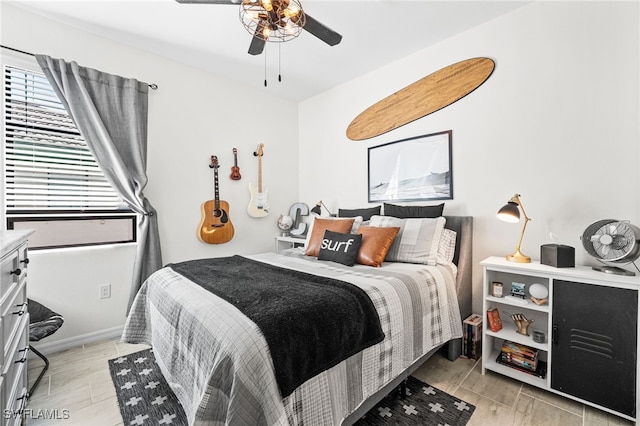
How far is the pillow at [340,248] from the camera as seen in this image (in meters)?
2.21

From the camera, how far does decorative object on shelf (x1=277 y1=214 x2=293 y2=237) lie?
3.74m

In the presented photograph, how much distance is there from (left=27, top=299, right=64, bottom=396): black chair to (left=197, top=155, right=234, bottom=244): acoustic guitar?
4.35 ft

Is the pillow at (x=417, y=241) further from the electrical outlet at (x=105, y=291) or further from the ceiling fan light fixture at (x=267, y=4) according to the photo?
the electrical outlet at (x=105, y=291)

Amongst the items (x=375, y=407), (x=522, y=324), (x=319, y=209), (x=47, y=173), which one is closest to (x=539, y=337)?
(x=522, y=324)

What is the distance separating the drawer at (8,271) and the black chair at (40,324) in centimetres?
71

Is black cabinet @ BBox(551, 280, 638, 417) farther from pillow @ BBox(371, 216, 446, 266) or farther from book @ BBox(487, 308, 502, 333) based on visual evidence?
pillow @ BBox(371, 216, 446, 266)

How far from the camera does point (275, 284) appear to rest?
1579 millimetres

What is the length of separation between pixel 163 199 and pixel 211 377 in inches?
90.3

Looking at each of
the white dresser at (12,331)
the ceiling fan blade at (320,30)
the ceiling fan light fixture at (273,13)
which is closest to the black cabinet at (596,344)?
the ceiling fan blade at (320,30)

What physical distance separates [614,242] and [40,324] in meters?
3.53

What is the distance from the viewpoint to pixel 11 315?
126cm

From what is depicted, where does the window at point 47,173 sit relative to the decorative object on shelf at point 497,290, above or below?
above

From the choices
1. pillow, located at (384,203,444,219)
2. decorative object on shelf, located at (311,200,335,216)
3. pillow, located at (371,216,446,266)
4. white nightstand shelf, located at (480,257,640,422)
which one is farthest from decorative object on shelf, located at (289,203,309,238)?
white nightstand shelf, located at (480,257,640,422)

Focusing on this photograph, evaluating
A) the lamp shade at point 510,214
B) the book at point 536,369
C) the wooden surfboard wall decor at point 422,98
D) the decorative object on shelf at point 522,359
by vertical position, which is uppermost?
the wooden surfboard wall decor at point 422,98
